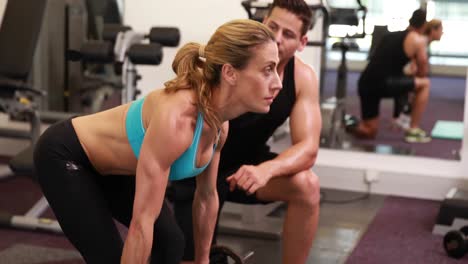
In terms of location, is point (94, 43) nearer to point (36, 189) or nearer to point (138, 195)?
point (36, 189)

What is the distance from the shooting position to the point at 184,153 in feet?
6.14

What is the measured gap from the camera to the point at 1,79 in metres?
3.83

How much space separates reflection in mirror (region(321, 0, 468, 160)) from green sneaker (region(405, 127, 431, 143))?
0.01 m

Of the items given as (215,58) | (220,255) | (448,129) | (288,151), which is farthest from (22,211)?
(448,129)

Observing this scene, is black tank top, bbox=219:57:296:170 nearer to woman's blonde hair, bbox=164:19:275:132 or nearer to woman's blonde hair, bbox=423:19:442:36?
woman's blonde hair, bbox=164:19:275:132

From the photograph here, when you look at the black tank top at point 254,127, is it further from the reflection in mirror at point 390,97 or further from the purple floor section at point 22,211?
the reflection in mirror at point 390,97

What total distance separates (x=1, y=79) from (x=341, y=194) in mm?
1963

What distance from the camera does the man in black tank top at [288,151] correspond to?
2.56 m

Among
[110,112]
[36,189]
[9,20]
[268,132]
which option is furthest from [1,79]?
[110,112]

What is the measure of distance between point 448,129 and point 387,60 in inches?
21.7

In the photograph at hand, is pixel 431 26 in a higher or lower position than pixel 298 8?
lower

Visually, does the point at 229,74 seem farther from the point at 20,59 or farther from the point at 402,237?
the point at 20,59

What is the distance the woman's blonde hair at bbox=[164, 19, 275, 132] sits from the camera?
6.05 feet

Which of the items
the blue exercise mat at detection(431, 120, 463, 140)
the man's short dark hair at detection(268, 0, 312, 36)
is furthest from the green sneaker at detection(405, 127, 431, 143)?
the man's short dark hair at detection(268, 0, 312, 36)
